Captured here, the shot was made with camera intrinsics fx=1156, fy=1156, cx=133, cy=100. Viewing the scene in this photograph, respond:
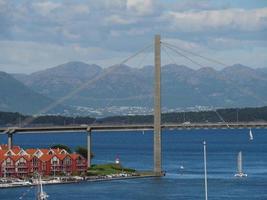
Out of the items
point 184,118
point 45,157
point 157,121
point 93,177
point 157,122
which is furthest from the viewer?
point 184,118

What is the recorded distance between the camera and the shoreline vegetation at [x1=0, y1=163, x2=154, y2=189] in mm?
59344

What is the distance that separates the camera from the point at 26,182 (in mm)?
59875

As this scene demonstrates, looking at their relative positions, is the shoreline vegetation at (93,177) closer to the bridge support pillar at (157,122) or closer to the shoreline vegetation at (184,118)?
the bridge support pillar at (157,122)

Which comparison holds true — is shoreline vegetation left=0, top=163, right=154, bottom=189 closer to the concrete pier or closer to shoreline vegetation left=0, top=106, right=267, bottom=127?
the concrete pier

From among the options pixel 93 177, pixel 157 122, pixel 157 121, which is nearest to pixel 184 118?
pixel 157 121

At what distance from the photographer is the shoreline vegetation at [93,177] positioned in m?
59.3

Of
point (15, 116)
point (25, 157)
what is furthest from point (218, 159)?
point (15, 116)

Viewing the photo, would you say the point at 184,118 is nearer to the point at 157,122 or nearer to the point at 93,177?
the point at 157,122

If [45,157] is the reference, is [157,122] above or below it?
above

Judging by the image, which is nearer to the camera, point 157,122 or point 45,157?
point 45,157

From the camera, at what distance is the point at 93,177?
6341 cm

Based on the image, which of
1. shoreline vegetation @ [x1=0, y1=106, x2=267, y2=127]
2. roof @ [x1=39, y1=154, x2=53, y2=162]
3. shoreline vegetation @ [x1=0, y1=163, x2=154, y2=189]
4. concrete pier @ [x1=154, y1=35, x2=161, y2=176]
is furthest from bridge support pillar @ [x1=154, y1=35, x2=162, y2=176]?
shoreline vegetation @ [x1=0, y1=106, x2=267, y2=127]

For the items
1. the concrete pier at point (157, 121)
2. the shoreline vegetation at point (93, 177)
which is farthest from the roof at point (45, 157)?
the concrete pier at point (157, 121)

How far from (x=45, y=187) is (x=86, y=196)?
5684 millimetres
